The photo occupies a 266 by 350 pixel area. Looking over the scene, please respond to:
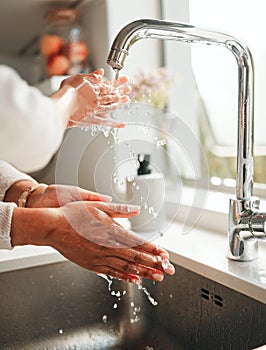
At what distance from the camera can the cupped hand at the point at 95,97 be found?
657 millimetres

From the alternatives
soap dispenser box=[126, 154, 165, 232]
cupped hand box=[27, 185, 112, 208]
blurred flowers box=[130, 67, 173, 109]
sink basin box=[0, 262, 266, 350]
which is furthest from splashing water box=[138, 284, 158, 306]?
blurred flowers box=[130, 67, 173, 109]

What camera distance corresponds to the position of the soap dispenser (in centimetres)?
85

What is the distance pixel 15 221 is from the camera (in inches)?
27.9

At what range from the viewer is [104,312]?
1.03 metres

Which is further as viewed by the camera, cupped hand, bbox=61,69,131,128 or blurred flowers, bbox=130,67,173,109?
blurred flowers, bbox=130,67,173,109

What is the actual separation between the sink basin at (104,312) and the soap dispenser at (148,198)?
126mm

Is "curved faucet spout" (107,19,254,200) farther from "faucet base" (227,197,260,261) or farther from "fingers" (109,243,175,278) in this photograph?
"fingers" (109,243,175,278)

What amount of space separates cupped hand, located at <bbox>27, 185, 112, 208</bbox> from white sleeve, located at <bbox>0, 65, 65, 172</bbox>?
0.29 meters

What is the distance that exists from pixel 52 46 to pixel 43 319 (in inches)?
36.2

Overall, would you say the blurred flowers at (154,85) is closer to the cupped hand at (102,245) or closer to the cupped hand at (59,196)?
the cupped hand at (59,196)

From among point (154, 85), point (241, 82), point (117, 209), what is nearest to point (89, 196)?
point (117, 209)

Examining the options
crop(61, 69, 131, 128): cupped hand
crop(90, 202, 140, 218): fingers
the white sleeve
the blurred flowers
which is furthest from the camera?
the blurred flowers

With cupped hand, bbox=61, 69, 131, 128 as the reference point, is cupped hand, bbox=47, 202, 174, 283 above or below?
below

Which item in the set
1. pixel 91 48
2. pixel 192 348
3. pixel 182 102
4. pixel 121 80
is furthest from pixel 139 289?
pixel 91 48
